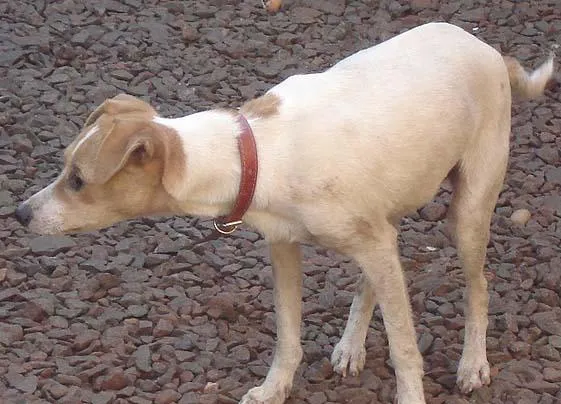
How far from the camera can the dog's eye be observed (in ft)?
14.2

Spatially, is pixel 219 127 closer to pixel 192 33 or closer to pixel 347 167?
pixel 347 167

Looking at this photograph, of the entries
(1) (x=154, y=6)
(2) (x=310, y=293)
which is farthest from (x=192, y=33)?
(2) (x=310, y=293)

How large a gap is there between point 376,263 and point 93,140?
3.84ft

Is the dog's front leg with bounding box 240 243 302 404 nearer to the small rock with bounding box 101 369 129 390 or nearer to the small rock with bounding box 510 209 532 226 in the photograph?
the small rock with bounding box 101 369 129 390

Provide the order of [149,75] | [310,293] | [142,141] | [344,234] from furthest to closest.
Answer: [149,75]
[310,293]
[344,234]
[142,141]

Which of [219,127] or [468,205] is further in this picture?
[468,205]

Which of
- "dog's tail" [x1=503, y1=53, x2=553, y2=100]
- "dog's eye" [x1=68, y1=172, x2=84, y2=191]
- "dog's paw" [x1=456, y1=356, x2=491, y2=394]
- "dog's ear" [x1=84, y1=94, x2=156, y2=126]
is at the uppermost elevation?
"dog's ear" [x1=84, y1=94, x2=156, y2=126]

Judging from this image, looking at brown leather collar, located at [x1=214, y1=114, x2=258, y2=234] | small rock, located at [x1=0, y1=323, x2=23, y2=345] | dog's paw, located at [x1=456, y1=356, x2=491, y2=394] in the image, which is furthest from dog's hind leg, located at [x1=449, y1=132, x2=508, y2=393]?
small rock, located at [x1=0, y1=323, x2=23, y2=345]

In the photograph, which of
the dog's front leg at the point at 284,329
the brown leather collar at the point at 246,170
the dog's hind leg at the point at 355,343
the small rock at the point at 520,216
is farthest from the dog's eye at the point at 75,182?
the small rock at the point at 520,216

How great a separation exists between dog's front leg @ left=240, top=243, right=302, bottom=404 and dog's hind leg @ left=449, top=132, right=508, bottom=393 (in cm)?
71

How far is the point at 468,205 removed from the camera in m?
5.01

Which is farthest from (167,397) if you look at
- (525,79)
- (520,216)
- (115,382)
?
(520,216)

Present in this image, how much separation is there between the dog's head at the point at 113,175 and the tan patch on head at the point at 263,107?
34 centimetres

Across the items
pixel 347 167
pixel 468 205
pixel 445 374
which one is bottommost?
pixel 445 374
